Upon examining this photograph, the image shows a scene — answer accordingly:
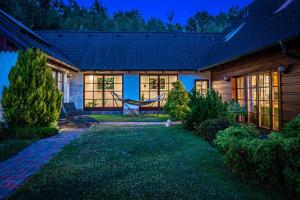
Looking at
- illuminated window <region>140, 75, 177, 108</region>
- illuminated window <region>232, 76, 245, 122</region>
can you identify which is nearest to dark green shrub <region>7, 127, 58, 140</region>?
illuminated window <region>232, 76, 245, 122</region>

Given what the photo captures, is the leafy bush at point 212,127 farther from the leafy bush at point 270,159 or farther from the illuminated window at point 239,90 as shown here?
the illuminated window at point 239,90

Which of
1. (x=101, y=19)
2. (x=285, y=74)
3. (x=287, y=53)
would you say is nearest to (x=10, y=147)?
(x=287, y=53)

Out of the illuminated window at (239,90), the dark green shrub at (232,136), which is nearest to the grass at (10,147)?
the dark green shrub at (232,136)

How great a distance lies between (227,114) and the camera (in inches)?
305

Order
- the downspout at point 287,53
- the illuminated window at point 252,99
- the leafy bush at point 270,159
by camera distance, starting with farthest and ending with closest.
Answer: the illuminated window at point 252,99 → the downspout at point 287,53 → the leafy bush at point 270,159

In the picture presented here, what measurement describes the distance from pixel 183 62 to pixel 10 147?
1063cm

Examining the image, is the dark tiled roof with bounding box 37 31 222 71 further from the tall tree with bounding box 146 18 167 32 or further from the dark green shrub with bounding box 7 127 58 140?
the tall tree with bounding box 146 18 167 32

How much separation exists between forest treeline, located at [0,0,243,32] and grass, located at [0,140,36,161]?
20.1 m

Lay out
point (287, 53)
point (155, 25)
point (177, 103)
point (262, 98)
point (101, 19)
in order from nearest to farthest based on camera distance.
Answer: point (287, 53) < point (262, 98) < point (177, 103) < point (101, 19) < point (155, 25)

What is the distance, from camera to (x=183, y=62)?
15.0 meters

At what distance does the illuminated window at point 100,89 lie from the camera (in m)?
15.6

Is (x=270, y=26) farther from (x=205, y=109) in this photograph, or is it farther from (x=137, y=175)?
(x=137, y=175)

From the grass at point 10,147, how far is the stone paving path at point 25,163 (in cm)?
12

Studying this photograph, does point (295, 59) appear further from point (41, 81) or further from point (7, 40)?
point (7, 40)
